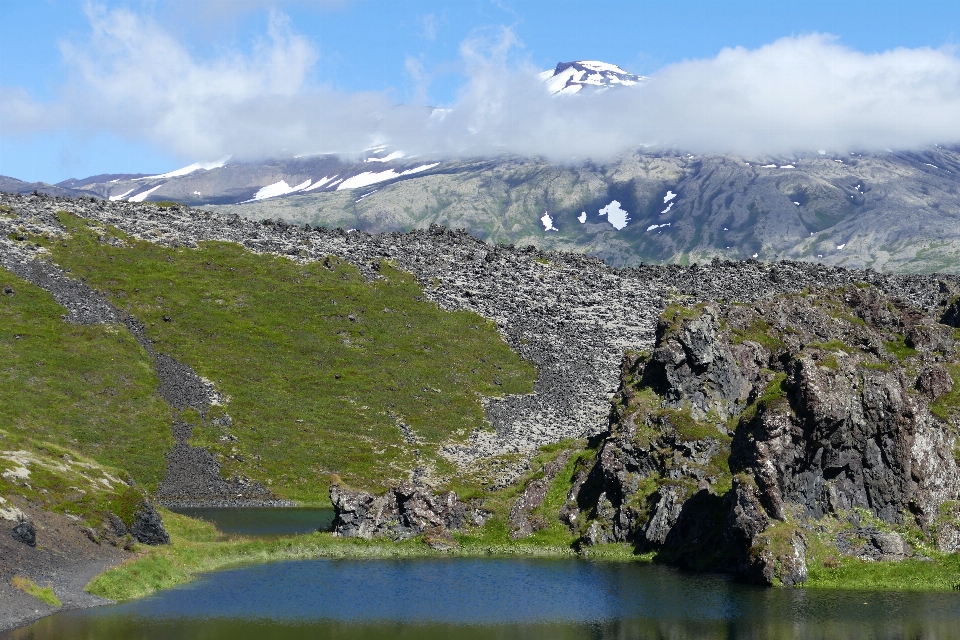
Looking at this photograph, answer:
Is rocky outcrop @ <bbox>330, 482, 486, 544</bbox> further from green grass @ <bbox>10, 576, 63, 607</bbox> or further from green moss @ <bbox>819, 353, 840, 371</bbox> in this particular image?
green moss @ <bbox>819, 353, 840, 371</bbox>

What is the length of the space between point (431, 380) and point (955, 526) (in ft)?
288

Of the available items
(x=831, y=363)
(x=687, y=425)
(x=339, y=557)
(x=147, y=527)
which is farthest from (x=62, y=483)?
(x=831, y=363)

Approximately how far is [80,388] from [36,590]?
75276mm

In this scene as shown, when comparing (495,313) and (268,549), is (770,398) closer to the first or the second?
(268,549)

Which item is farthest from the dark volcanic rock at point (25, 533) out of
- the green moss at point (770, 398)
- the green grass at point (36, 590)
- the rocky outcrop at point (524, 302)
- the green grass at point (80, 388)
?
the rocky outcrop at point (524, 302)

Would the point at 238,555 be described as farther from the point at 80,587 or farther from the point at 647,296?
the point at 647,296

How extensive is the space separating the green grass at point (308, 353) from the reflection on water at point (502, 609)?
48.5m

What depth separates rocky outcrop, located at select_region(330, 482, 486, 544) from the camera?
96.8 m

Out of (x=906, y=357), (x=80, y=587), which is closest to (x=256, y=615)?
(x=80, y=587)

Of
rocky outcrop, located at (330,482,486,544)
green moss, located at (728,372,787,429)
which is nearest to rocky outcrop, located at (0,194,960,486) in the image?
rocky outcrop, located at (330,482,486,544)

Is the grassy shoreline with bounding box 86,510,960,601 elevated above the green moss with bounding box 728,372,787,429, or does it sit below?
below

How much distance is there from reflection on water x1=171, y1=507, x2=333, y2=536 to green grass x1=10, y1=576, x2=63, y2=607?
117ft

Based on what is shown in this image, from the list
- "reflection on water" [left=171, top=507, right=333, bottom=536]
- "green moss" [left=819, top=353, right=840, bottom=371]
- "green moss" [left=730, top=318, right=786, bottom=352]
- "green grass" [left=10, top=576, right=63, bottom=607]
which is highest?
"green moss" [left=730, top=318, right=786, bottom=352]

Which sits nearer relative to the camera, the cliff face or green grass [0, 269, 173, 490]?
the cliff face
